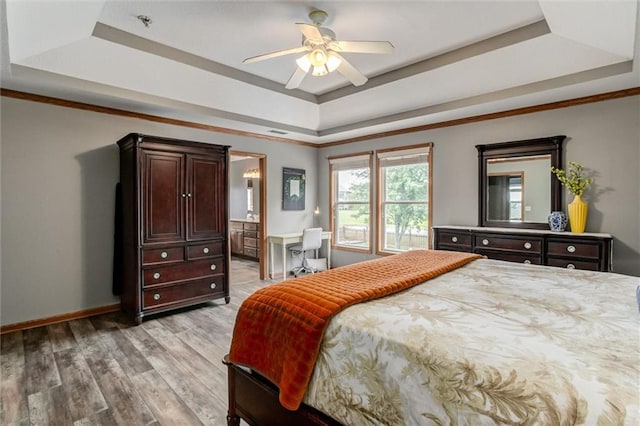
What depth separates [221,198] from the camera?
4059mm

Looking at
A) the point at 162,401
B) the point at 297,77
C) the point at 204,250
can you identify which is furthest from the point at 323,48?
the point at 162,401

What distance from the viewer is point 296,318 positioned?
1.42 meters

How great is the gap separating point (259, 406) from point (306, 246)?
3.69 m

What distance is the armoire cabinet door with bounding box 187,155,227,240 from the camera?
3.79 metres

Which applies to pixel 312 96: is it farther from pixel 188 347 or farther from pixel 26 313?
pixel 26 313

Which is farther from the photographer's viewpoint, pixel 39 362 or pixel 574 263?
pixel 574 263

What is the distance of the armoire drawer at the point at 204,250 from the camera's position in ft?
12.5

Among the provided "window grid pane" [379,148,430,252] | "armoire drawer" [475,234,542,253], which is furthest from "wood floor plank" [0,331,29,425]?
"window grid pane" [379,148,430,252]

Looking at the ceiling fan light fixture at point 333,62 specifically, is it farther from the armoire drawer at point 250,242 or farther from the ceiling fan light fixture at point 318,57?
the armoire drawer at point 250,242

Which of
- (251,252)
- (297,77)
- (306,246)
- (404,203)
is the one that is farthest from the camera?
(251,252)

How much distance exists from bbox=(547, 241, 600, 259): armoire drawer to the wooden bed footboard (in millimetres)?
3076

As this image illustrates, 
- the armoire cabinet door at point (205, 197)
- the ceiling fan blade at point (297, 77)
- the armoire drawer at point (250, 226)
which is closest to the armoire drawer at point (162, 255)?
the armoire cabinet door at point (205, 197)

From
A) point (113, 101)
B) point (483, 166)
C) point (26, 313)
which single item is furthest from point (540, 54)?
point (26, 313)

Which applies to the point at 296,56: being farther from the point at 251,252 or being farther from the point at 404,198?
the point at 251,252
